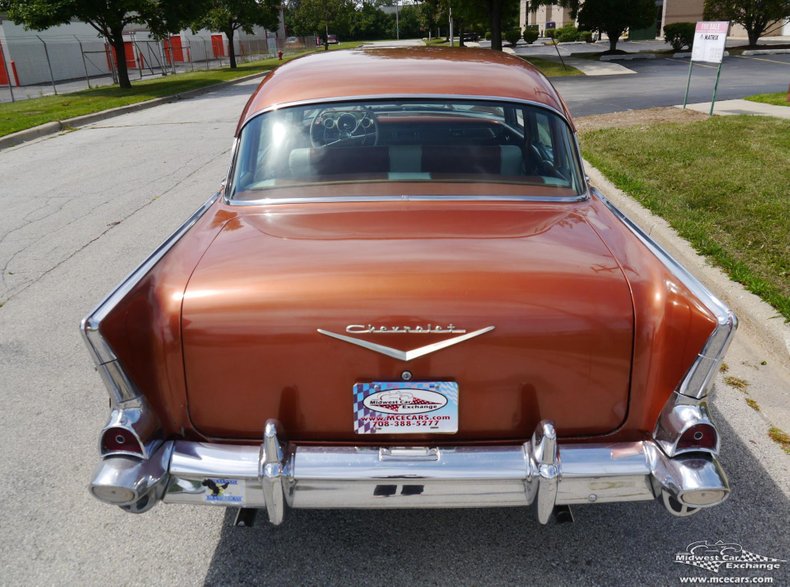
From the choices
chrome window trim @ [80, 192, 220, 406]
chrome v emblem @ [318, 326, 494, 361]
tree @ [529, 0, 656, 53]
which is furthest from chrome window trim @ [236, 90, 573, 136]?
tree @ [529, 0, 656, 53]

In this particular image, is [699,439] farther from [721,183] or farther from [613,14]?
[613,14]

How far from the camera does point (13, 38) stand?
30.4 meters

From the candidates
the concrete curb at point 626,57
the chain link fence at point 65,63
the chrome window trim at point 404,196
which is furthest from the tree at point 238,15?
the chrome window trim at point 404,196

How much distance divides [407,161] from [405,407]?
1.39m

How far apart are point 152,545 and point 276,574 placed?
0.53m

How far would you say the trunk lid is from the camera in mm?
2158

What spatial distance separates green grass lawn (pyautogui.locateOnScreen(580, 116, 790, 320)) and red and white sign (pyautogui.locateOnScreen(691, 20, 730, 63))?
1.11 metres

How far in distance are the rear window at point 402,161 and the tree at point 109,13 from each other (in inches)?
854

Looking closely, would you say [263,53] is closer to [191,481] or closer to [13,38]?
[13,38]

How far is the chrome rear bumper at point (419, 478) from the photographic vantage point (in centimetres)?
217

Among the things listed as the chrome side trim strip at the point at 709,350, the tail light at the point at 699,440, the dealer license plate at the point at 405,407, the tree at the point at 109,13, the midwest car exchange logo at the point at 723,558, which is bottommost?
the midwest car exchange logo at the point at 723,558

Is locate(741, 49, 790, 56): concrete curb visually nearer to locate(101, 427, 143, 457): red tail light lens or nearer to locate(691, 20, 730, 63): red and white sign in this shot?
locate(691, 20, 730, 63): red and white sign

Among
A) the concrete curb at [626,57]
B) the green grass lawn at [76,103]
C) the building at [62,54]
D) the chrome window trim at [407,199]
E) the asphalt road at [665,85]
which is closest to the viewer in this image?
the chrome window trim at [407,199]

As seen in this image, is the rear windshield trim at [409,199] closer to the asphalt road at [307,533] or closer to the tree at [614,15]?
the asphalt road at [307,533]
